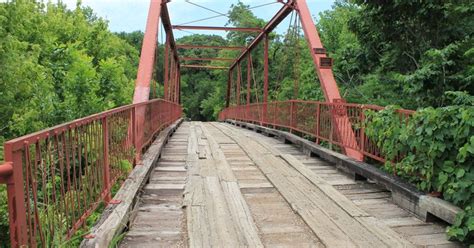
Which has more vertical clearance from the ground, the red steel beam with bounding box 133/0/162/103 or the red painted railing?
the red steel beam with bounding box 133/0/162/103

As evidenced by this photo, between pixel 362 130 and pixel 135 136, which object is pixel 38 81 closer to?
pixel 135 136

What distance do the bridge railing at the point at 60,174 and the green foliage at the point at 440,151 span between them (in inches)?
107

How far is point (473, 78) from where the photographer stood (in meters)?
5.46

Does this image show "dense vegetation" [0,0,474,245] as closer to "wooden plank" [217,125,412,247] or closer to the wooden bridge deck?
the wooden bridge deck

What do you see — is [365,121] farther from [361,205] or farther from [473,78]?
[473,78]

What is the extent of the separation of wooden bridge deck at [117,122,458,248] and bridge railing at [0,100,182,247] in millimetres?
444

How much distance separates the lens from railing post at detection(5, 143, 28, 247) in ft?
5.52

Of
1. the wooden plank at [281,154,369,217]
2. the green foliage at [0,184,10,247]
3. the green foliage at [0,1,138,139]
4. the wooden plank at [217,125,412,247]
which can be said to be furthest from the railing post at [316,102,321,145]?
the green foliage at [0,1,138,139]

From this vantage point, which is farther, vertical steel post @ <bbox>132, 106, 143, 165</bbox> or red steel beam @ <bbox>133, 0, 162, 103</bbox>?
red steel beam @ <bbox>133, 0, 162, 103</bbox>

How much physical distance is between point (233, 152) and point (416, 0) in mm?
4150

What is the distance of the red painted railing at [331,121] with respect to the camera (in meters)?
5.00

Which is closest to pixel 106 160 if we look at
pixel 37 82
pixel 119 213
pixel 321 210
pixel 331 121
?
pixel 119 213

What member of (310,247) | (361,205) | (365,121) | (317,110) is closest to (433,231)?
(361,205)

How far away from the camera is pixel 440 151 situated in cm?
308
